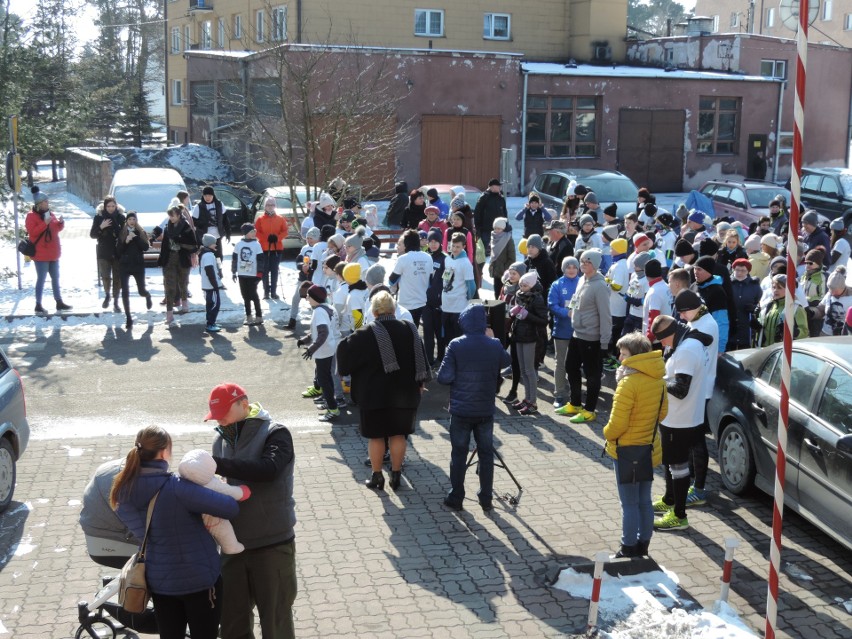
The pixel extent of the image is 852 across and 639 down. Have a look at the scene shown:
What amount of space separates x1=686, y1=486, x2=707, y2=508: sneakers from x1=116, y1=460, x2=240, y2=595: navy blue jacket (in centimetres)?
482

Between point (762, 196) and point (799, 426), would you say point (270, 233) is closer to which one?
point (799, 426)

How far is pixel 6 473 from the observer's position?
8.40 meters

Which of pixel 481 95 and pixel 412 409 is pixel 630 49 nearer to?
pixel 481 95

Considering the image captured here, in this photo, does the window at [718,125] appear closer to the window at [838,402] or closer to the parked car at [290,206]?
the parked car at [290,206]

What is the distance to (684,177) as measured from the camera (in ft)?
113

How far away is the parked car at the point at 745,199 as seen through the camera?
22125 mm

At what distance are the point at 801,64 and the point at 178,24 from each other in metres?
45.9

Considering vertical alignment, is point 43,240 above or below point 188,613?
above

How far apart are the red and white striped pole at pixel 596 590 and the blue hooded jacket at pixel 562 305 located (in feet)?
16.7

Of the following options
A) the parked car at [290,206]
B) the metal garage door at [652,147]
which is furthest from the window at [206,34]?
the parked car at [290,206]

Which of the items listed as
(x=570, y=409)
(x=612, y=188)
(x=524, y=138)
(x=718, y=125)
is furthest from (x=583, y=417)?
(x=718, y=125)

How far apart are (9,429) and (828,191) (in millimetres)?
20912

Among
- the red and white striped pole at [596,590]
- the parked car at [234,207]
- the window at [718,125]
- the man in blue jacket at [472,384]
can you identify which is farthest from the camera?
the window at [718,125]

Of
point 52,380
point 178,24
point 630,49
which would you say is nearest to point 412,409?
point 52,380
